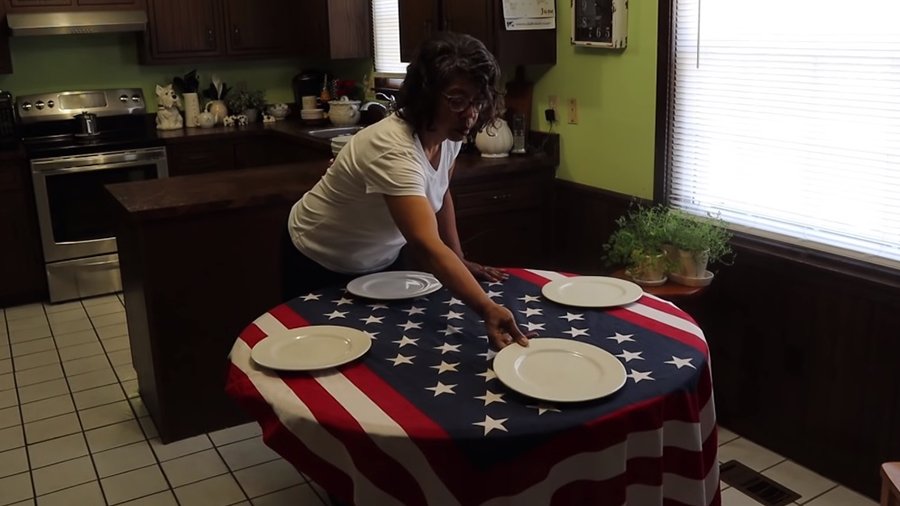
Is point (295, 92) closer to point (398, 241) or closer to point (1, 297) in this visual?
point (1, 297)

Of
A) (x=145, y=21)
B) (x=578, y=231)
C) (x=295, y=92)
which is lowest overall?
(x=578, y=231)

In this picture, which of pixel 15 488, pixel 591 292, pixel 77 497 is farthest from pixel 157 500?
→ pixel 591 292

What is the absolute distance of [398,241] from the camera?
2291 mm

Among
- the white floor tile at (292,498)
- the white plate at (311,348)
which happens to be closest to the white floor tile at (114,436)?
the white floor tile at (292,498)

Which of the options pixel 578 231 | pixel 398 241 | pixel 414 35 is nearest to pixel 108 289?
→ pixel 414 35

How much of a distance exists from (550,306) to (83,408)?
2.20m

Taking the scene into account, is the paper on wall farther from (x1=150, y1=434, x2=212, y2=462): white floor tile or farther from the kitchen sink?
(x1=150, y1=434, x2=212, y2=462): white floor tile

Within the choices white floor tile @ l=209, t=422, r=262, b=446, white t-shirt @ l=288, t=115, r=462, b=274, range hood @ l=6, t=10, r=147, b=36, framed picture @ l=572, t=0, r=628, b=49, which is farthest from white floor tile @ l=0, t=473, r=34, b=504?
range hood @ l=6, t=10, r=147, b=36

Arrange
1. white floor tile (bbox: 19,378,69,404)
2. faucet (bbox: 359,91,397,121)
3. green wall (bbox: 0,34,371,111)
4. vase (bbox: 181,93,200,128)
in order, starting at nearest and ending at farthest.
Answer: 1. white floor tile (bbox: 19,378,69,404)
2. faucet (bbox: 359,91,397,121)
3. green wall (bbox: 0,34,371,111)
4. vase (bbox: 181,93,200,128)

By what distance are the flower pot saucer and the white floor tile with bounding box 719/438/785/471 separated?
23.6 inches

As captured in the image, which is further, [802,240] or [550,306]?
[802,240]

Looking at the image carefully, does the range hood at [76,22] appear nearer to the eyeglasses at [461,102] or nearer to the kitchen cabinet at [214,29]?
the kitchen cabinet at [214,29]

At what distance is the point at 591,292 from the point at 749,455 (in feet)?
3.81

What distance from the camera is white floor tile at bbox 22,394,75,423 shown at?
3246mm
